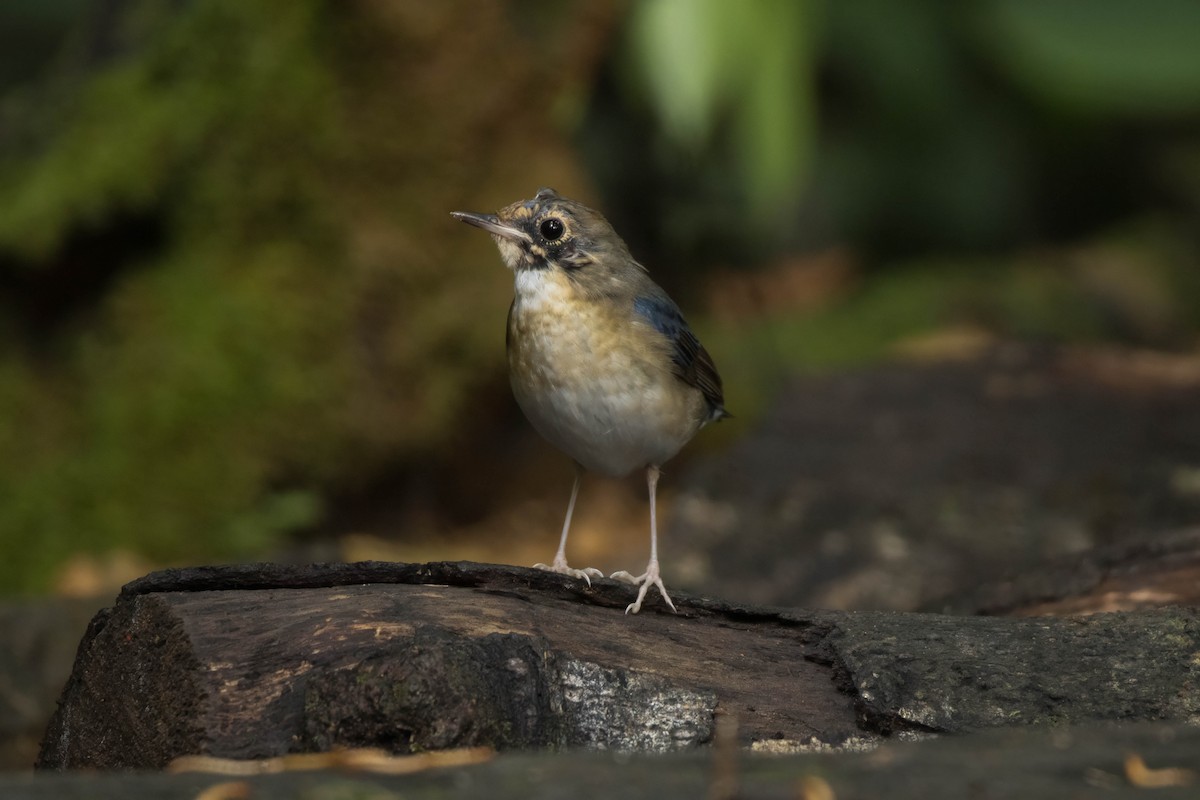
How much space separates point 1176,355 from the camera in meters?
9.77

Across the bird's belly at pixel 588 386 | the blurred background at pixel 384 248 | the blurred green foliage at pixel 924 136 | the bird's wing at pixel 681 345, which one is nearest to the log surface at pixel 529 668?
the bird's belly at pixel 588 386

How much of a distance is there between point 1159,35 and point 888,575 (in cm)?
604

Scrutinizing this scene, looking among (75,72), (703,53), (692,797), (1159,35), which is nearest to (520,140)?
(703,53)

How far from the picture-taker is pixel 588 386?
204 inches

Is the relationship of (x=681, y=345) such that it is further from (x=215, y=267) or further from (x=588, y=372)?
(x=215, y=267)

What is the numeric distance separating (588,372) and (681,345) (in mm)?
557

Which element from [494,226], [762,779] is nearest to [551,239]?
[494,226]

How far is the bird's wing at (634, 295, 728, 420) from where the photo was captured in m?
5.52

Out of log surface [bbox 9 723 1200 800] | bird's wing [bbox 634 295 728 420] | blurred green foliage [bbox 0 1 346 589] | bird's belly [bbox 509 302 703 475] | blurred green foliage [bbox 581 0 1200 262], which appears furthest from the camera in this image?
blurred green foliage [bbox 581 0 1200 262]

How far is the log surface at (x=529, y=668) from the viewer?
320 cm

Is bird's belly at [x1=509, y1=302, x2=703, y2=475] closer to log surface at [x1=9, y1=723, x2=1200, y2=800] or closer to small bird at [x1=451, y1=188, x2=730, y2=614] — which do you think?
small bird at [x1=451, y1=188, x2=730, y2=614]

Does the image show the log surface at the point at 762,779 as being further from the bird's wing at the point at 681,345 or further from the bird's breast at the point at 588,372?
the bird's wing at the point at 681,345

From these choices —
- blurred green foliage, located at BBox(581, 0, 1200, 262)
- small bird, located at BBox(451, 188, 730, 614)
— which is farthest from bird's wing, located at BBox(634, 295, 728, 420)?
blurred green foliage, located at BBox(581, 0, 1200, 262)

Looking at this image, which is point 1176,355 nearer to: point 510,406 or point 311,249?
point 510,406
